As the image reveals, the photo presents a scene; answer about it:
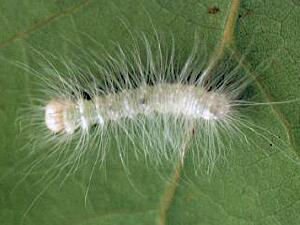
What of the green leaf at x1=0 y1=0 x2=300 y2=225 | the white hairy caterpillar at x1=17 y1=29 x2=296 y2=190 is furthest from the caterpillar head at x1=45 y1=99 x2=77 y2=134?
the green leaf at x1=0 y1=0 x2=300 y2=225

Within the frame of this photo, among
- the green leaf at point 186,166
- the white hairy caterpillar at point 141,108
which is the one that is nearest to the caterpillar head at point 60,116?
the white hairy caterpillar at point 141,108

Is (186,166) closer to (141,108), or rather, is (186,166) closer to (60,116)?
(141,108)

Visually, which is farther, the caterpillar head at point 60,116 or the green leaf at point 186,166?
the caterpillar head at point 60,116

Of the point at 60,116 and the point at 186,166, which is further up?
the point at 60,116

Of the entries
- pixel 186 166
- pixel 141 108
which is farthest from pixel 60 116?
pixel 186 166

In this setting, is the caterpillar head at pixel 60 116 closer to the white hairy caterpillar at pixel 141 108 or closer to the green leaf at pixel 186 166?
the white hairy caterpillar at pixel 141 108

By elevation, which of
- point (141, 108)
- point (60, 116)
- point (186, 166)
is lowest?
point (186, 166)
